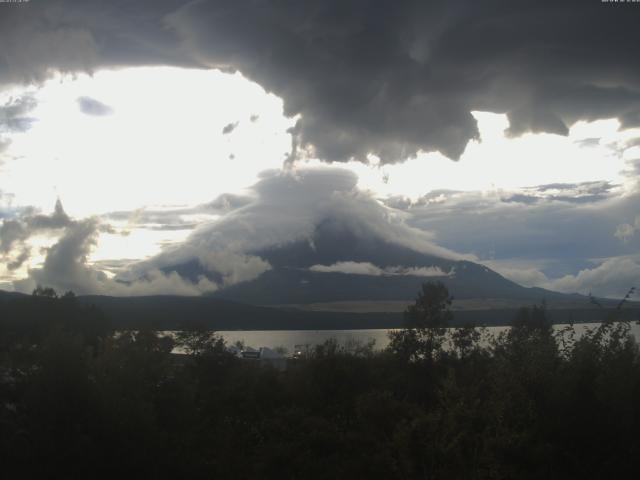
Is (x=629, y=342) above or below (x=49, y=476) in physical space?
above

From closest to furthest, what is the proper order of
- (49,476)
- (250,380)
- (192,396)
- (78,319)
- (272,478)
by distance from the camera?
(49,476) < (272,478) < (192,396) < (250,380) < (78,319)

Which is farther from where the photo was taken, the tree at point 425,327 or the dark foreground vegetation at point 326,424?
the tree at point 425,327

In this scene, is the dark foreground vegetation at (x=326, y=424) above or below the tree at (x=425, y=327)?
below

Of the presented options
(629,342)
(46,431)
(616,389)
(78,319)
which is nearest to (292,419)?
(46,431)

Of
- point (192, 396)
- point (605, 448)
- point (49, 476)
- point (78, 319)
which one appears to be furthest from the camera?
point (78, 319)

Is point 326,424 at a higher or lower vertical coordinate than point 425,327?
lower

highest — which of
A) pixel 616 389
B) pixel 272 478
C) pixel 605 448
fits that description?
pixel 616 389

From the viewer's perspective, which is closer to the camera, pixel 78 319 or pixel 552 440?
pixel 552 440

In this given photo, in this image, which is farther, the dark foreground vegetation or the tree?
the tree

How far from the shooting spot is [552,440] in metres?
26.3

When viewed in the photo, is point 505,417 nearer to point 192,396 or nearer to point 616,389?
point 616,389

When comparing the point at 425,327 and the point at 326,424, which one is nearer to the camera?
the point at 326,424

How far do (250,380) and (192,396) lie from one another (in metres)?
11.8

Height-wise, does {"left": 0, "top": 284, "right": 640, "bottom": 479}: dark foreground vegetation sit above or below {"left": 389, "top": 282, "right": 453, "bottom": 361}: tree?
below
